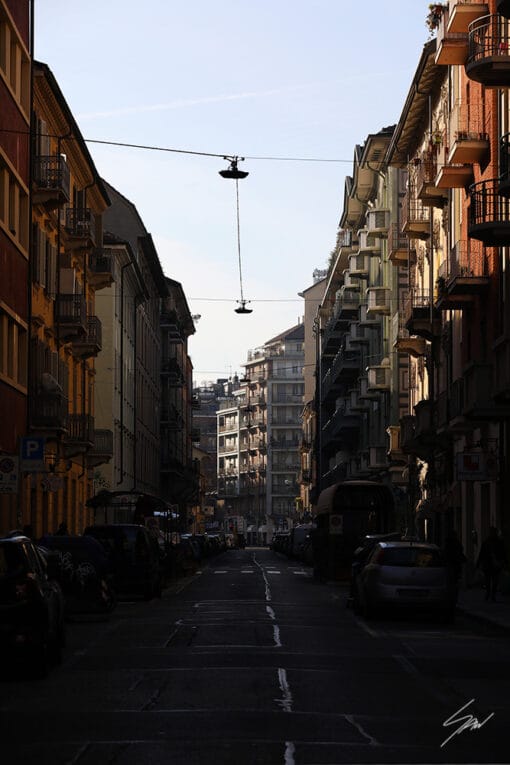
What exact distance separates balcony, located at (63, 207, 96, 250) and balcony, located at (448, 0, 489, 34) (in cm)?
1565

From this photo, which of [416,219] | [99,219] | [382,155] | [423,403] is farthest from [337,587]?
[382,155]

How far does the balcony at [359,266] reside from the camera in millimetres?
90062

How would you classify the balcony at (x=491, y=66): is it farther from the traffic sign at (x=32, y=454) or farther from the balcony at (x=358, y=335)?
the balcony at (x=358, y=335)

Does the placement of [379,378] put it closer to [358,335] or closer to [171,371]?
[358,335]

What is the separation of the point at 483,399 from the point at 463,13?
1092 cm

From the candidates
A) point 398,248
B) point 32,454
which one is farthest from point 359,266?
point 32,454

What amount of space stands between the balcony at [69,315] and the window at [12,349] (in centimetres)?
639

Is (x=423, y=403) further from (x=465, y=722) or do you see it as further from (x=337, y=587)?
(x=465, y=722)

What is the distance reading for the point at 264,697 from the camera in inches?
595

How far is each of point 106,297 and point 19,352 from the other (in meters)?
27.5

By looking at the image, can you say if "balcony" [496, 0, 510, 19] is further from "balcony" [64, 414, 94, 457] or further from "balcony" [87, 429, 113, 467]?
"balcony" [87, 429, 113, 467]

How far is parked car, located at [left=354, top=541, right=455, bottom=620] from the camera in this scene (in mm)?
28109

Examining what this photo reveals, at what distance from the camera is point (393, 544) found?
2892 cm

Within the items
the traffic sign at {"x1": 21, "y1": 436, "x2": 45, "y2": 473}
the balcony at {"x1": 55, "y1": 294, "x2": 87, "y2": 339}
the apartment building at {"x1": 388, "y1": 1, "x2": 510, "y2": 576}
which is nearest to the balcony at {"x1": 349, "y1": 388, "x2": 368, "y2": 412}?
the apartment building at {"x1": 388, "y1": 1, "x2": 510, "y2": 576}
